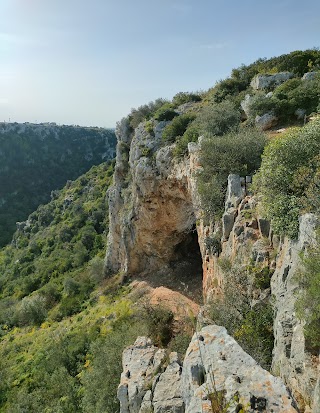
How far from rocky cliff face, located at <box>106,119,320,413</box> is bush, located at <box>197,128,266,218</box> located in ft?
3.21

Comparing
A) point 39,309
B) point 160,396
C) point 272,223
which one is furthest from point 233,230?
point 39,309

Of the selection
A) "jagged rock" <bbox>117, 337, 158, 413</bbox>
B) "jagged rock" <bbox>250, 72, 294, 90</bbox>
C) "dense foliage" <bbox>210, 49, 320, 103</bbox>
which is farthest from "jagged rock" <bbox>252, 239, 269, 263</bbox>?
"dense foliage" <bbox>210, 49, 320, 103</bbox>

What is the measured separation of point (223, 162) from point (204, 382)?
10097 millimetres

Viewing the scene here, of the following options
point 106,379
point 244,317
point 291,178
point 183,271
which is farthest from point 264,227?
point 183,271

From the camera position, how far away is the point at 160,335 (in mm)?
15664

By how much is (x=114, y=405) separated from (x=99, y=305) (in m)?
16.3

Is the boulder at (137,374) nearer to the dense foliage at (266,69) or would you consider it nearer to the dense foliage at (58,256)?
the dense foliage at (266,69)

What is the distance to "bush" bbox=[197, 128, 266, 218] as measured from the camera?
1409 centimetres

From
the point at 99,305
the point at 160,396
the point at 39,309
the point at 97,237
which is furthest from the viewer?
the point at 97,237

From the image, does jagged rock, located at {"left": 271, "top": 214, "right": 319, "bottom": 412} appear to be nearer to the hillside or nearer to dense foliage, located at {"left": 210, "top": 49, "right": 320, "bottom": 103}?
the hillside

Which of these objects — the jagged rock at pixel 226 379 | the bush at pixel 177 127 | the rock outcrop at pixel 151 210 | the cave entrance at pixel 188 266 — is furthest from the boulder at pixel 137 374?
the bush at pixel 177 127

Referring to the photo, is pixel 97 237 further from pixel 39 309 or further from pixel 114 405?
pixel 114 405

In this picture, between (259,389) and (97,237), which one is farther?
(97,237)

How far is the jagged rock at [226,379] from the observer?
16.9ft
